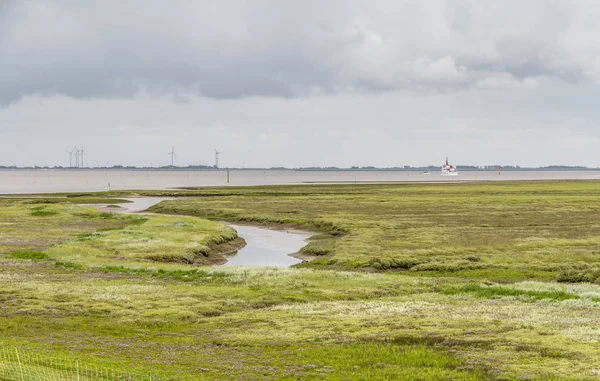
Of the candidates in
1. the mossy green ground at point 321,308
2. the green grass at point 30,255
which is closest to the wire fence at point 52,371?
the mossy green ground at point 321,308

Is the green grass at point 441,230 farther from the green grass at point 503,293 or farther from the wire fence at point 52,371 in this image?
the wire fence at point 52,371

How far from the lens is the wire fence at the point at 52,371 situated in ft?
73.0

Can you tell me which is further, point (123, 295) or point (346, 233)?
point (346, 233)

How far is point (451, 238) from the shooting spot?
7381cm

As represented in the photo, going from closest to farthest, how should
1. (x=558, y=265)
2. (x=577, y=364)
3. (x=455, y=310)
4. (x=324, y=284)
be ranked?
1. (x=577, y=364)
2. (x=455, y=310)
3. (x=324, y=284)
4. (x=558, y=265)

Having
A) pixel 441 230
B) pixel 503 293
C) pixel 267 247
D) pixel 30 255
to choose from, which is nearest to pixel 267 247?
pixel 267 247

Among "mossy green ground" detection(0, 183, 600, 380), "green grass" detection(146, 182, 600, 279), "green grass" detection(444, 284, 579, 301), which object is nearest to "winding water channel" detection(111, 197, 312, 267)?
"green grass" detection(146, 182, 600, 279)

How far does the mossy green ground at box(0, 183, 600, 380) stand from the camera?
26344mm

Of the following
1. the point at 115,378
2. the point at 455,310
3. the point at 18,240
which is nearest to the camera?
the point at 115,378

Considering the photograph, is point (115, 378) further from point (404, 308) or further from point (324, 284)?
point (324, 284)

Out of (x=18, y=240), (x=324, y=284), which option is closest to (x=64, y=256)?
(x=18, y=240)

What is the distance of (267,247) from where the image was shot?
254ft

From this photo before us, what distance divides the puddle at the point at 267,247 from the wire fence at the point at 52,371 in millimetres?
37874

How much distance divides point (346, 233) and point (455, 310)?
46.9 metres
